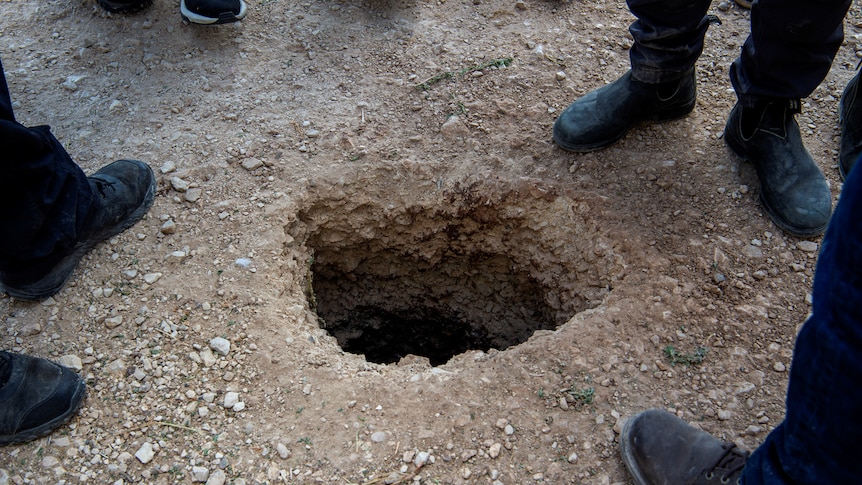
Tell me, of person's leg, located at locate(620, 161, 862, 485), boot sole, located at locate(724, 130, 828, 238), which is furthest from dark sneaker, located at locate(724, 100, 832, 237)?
person's leg, located at locate(620, 161, 862, 485)

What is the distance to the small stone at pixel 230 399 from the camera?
2.10 metres

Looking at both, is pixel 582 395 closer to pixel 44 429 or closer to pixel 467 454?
pixel 467 454

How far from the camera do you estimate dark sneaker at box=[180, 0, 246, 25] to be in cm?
341

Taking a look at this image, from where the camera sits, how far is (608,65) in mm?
3197

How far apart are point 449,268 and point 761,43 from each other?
5.84 ft

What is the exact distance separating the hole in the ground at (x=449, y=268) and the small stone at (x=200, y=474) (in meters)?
1.05

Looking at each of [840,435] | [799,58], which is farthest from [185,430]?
[799,58]

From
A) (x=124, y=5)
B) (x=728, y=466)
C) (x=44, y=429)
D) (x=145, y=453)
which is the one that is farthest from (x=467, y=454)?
(x=124, y=5)

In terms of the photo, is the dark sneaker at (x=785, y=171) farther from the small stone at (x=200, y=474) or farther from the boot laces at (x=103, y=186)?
the boot laces at (x=103, y=186)

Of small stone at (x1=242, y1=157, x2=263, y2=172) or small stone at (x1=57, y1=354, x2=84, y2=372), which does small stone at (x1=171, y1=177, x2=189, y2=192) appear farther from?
small stone at (x1=57, y1=354, x2=84, y2=372)

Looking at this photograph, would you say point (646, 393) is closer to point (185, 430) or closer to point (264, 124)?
point (185, 430)

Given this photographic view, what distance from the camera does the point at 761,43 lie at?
230 centimetres

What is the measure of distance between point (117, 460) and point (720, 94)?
9.94 ft

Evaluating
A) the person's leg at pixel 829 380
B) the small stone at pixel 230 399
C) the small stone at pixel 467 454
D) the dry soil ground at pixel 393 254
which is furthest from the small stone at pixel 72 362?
the person's leg at pixel 829 380
